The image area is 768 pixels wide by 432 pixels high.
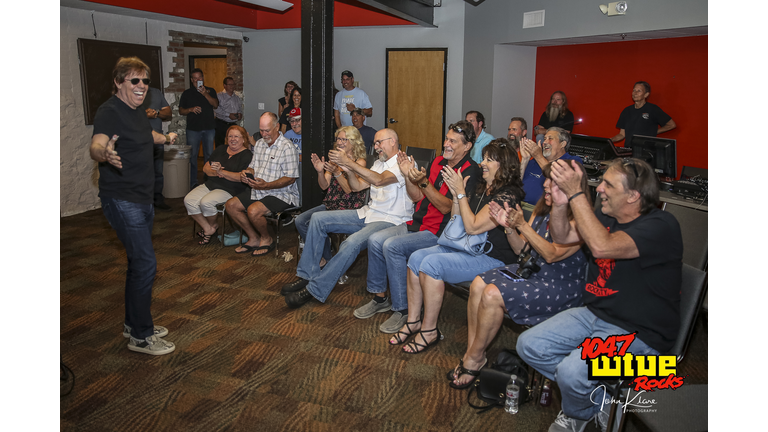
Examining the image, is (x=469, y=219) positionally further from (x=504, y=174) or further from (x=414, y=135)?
(x=414, y=135)

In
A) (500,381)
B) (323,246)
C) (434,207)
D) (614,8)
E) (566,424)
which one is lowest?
(566,424)

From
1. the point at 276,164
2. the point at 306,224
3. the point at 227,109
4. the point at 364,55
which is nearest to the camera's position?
the point at 306,224

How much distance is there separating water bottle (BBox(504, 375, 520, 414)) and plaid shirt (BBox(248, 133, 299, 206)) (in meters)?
2.90

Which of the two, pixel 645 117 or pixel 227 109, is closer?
pixel 645 117

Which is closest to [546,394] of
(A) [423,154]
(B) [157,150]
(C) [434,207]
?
(C) [434,207]

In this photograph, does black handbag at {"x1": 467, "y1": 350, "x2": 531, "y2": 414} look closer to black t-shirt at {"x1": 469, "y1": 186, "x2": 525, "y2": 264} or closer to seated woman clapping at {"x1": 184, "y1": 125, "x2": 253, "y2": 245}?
black t-shirt at {"x1": 469, "y1": 186, "x2": 525, "y2": 264}

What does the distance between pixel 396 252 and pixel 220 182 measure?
2512mm

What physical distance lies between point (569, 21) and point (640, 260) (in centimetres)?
515

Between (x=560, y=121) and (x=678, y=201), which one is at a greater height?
(x=560, y=121)

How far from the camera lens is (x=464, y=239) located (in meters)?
3.03

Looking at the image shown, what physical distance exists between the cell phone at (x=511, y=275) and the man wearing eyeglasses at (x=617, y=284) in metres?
0.33

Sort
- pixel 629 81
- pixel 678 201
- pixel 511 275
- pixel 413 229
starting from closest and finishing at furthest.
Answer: pixel 511 275, pixel 413 229, pixel 678 201, pixel 629 81

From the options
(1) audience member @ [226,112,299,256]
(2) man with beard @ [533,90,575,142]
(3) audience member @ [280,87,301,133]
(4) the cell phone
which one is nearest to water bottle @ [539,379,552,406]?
(4) the cell phone

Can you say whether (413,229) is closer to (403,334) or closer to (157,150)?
(403,334)
